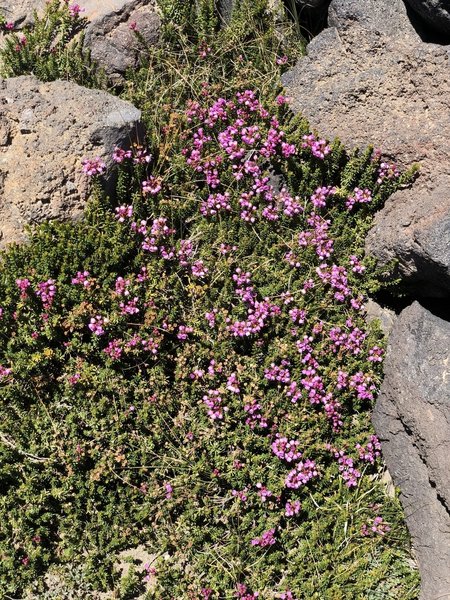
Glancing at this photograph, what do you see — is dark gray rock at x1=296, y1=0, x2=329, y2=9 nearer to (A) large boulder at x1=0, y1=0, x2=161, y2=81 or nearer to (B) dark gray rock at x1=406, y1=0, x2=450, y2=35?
(B) dark gray rock at x1=406, y1=0, x2=450, y2=35

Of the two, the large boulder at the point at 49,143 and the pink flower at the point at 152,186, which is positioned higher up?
the large boulder at the point at 49,143

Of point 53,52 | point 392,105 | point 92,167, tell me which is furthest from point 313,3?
point 92,167

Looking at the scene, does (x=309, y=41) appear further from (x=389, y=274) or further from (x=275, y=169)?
(x=389, y=274)

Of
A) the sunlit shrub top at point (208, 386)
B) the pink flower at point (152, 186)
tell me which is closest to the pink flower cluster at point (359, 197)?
the sunlit shrub top at point (208, 386)

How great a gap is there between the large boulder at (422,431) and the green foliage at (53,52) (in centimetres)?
421

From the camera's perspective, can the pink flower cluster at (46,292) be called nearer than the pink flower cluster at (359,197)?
Yes

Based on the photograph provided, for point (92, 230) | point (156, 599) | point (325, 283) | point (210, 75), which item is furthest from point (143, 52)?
point (156, 599)

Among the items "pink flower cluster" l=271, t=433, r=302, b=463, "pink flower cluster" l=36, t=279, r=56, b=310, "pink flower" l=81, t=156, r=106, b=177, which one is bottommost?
"pink flower cluster" l=271, t=433, r=302, b=463

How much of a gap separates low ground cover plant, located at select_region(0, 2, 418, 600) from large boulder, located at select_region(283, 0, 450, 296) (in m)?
0.25

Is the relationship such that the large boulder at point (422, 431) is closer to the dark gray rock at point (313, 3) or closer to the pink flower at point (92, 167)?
the pink flower at point (92, 167)

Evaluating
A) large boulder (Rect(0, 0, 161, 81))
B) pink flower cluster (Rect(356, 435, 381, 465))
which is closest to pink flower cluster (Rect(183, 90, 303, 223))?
large boulder (Rect(0, 0, 161, 81))

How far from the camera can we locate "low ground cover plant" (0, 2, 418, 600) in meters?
5.60

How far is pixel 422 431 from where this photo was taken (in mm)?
5586

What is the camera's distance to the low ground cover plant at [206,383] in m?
5.60
